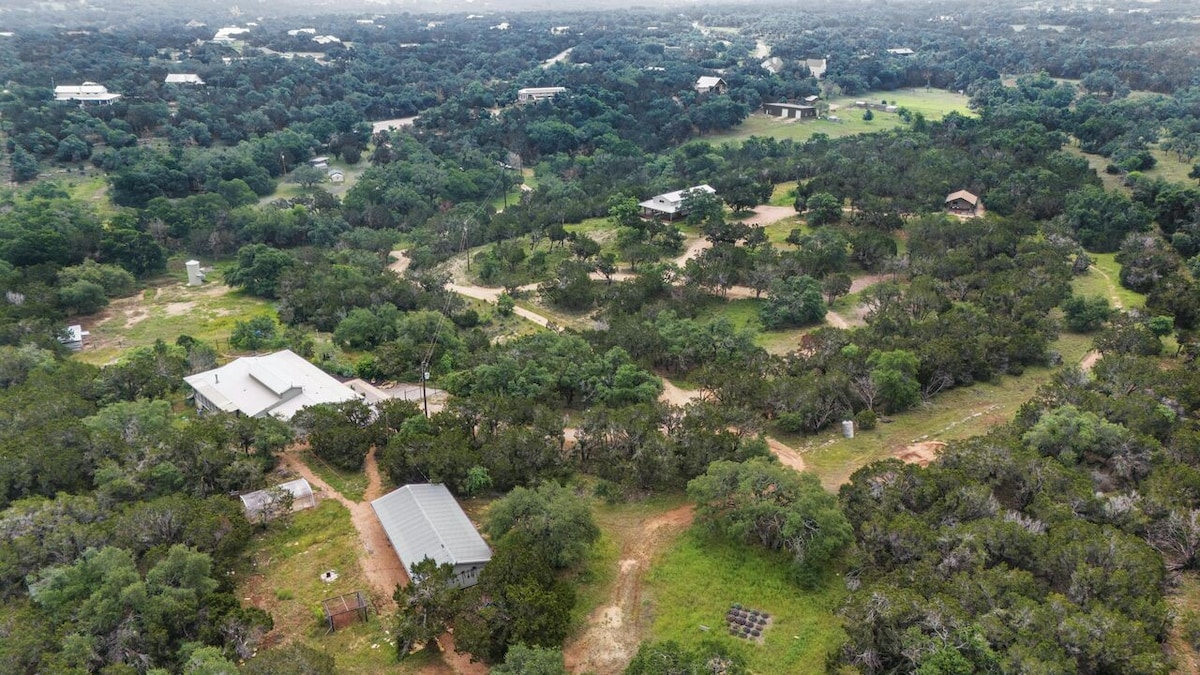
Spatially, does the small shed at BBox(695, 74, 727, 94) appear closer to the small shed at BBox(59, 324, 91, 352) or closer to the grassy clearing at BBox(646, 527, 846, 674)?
the small shed at BBox(59, 324, 91, 352)

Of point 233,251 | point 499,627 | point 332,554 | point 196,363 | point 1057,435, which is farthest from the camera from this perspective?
point 233,251

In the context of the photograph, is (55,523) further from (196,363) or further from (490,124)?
(490,124)

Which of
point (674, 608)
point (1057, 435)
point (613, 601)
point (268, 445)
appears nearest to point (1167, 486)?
point (1057, 435)

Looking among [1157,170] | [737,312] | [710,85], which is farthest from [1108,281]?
[710,85]

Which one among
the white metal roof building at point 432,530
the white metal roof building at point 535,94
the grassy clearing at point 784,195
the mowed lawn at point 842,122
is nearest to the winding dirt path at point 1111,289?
the grassy clearing at point 784,195

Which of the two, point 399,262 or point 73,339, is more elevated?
point 73,339

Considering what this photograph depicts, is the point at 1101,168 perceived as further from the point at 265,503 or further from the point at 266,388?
the point at 265,503
